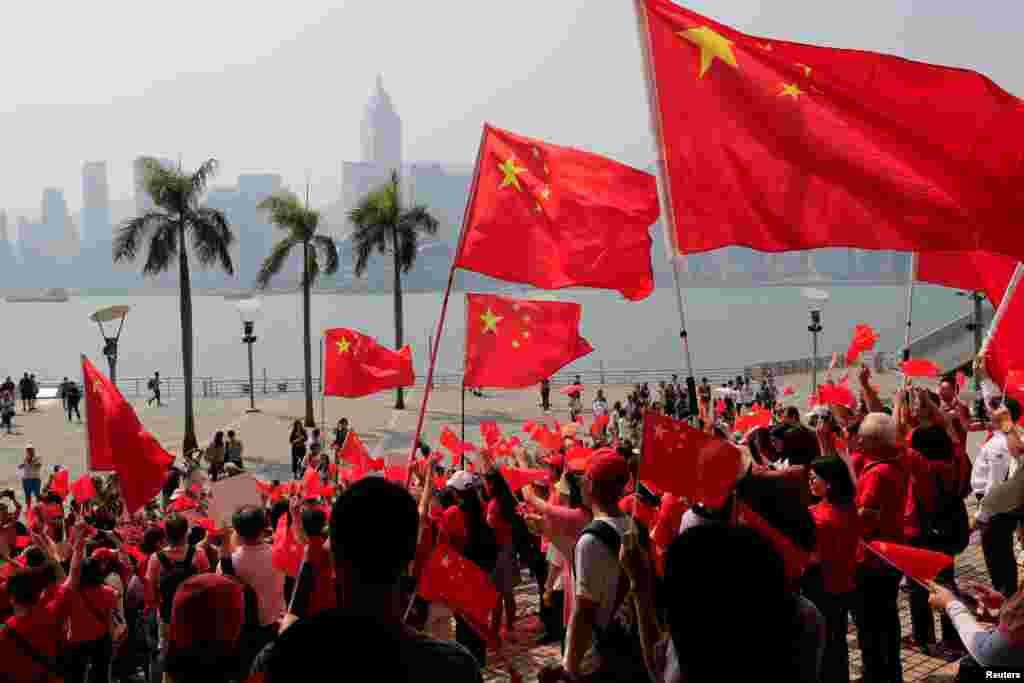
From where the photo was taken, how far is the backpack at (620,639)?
3.99m

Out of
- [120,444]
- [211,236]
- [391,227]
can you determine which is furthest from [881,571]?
[391,227]

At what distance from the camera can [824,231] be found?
5.72 metres

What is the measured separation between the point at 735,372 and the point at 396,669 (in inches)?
1938

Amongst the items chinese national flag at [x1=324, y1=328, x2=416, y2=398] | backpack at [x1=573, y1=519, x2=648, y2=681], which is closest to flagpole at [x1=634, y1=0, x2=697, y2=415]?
backpack at [x1=573, y1=519, x2=648, y2=681]

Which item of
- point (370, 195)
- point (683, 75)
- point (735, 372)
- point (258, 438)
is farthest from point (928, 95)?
point (735, 372)

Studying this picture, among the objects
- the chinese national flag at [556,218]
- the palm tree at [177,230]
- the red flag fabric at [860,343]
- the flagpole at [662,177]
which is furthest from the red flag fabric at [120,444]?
the palm tree at [177,230]

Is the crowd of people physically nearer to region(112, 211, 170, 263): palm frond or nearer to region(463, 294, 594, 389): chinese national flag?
region(463, 294, 594, 389): chinese national flag

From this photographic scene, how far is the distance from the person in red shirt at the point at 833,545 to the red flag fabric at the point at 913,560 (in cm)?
78

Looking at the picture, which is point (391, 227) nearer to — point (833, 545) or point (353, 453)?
point (353, 453)

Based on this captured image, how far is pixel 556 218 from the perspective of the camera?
25.0 ft

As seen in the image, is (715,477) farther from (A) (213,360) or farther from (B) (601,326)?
(B) (601,326)

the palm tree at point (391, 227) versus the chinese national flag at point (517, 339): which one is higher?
the palm tree at point (391, 227)

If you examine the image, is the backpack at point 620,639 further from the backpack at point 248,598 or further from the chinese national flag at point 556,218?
the chinese national flag at point 556,218

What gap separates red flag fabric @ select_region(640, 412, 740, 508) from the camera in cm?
435
